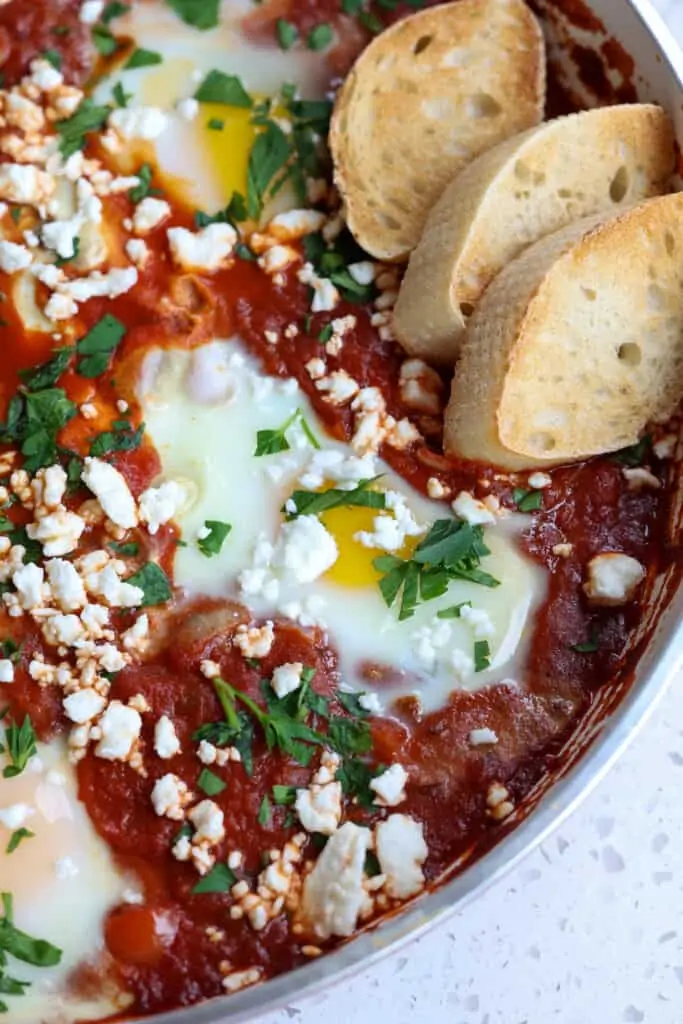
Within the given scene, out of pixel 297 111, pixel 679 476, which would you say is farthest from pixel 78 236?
pixel 679 476

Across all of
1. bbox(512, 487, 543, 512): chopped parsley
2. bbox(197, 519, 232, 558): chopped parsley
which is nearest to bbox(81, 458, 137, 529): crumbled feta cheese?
bbox(197, 519, 232, 558): chopped parsley

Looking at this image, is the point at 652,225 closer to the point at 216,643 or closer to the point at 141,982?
the point at 216,643

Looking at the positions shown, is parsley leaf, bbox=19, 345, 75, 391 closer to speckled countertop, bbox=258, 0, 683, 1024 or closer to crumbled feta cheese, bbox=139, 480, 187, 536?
crumbled feta cheese, bbox=139, 480, 187, 536

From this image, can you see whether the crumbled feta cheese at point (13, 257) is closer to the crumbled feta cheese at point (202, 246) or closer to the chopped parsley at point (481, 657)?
the crumbled feta cheese at point (202, 246)

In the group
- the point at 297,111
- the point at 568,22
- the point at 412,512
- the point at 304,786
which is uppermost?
the point at 568,22

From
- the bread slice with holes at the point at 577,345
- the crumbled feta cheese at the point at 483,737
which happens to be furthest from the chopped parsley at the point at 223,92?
the crumbled feta cheese at the point at 483,737

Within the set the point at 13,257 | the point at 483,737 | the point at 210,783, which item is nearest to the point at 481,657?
the point at 483,737

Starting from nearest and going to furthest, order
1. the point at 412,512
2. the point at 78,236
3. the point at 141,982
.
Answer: the point at 141,982, the point at 412,512, the point at 78,236

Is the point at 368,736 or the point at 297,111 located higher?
the point at 297,111
